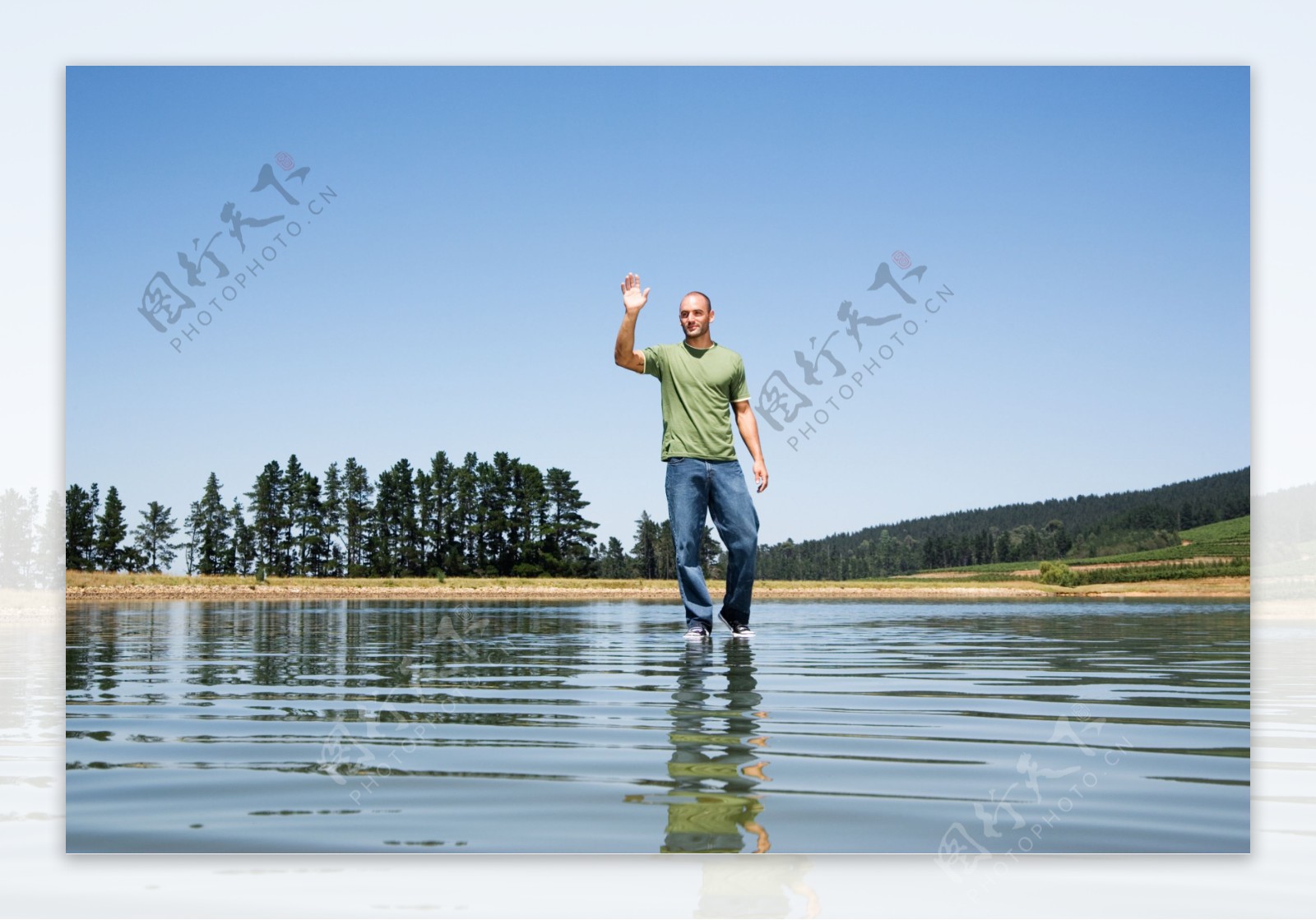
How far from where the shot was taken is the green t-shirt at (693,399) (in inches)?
268

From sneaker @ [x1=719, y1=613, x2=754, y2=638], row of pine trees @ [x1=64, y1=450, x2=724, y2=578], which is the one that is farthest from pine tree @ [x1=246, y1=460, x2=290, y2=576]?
sneaker @ [x1=719, y1=613, x2=754, y2=638]

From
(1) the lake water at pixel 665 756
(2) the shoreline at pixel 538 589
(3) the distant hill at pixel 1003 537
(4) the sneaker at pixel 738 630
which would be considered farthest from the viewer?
(3) the distant hill at pixel 1003 537

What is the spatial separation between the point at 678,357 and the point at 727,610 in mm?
1688

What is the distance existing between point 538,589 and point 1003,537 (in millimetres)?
31886

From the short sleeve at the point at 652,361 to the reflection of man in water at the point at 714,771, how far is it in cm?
292

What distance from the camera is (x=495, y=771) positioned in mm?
2924

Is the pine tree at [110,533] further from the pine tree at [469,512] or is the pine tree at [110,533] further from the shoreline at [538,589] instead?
the pine tree at [469,512]

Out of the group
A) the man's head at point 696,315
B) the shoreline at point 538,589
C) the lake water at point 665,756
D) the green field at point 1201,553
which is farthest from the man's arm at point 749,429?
the shoreline at point 538,589

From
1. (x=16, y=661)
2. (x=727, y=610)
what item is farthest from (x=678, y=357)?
(x=16, y=661)

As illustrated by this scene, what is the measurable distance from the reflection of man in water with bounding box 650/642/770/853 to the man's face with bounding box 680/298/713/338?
3.05 meters

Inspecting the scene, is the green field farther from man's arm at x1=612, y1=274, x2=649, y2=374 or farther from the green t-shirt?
man's arm at x1=612, y1=274, x2=649, y2=374

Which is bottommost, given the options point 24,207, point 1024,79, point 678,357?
point 678,357

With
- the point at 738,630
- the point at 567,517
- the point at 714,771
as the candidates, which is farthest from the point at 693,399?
the point at 567,517

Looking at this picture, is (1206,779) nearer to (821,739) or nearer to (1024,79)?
(821,739)
